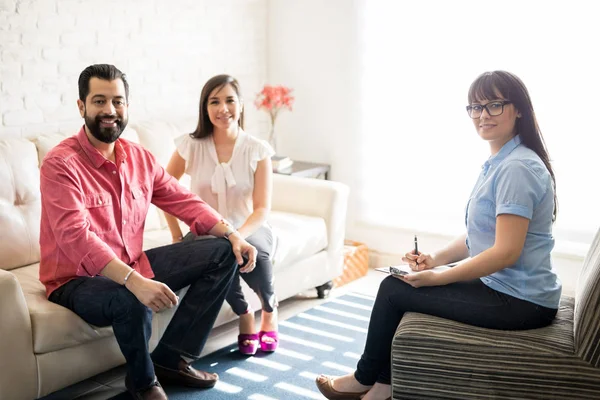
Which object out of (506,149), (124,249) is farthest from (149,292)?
(506,149)

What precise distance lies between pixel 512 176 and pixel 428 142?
1823 millimetres

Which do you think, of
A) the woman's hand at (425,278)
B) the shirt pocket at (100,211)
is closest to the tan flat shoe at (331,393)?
the woman's hand at (425,278)

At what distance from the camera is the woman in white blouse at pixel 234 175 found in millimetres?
2910

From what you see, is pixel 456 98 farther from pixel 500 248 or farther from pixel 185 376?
pixel 185 376

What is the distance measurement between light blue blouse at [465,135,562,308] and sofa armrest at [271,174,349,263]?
4.32 ft

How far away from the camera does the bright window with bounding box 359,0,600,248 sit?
136 inches

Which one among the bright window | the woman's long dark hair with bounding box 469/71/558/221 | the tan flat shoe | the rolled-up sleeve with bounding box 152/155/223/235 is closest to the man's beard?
the rolled-up sleeve with bounding box 152/155/223/235

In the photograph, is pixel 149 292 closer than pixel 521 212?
No

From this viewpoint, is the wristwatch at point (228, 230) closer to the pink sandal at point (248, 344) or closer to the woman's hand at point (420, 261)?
the pink sandal at point (248, 344)

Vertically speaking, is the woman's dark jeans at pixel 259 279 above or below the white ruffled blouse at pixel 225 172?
below

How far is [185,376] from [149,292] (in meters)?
0.46

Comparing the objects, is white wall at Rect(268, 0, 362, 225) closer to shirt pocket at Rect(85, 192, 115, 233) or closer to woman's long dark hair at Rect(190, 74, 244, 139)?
woman's long dark hair at Rect(190, 74, 244, 139)

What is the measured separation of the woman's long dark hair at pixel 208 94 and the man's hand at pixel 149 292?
33.2 inches

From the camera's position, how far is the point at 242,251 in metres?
2.68
